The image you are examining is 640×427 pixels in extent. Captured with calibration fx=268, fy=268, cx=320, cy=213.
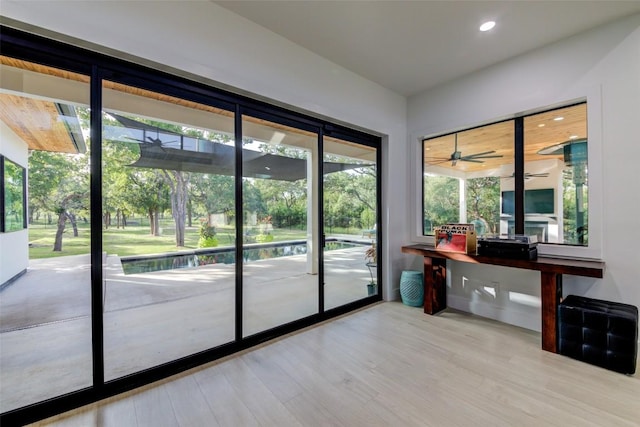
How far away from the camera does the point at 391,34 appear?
285 cm

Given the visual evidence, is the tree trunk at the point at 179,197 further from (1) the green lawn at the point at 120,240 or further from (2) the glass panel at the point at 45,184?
(2) the glass panel at the point at 45,184

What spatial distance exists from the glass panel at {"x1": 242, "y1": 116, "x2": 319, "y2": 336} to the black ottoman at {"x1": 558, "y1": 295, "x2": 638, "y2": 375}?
8.64 ft

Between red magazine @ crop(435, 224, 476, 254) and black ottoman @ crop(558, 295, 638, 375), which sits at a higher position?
red magazine @ crop(435, 224, 476, 254)

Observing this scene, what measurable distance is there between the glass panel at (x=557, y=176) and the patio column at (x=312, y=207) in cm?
262

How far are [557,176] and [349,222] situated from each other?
8.34ft

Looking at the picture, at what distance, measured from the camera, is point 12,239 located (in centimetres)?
202

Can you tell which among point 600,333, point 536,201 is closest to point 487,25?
point 536,201

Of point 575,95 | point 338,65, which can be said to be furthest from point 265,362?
point 575,95

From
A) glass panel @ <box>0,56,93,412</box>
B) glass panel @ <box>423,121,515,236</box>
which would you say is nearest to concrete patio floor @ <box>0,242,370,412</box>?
glass panel @ <box>0,56,93,412</box>

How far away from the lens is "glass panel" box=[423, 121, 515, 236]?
11.6 ft

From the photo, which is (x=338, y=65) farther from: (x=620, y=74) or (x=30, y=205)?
(x=30, y=205)

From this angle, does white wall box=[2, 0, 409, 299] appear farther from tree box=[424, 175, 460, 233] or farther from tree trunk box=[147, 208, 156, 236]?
tree trunk box=[147, 208, 156, 236]

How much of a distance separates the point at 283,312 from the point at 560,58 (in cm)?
434

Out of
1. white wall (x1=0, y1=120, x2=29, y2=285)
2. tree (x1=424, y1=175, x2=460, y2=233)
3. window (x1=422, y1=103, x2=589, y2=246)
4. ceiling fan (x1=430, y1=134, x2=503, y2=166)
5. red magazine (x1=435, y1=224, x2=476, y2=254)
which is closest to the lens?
white wall (x1=0, y1=120, x2=29, y2=285)
